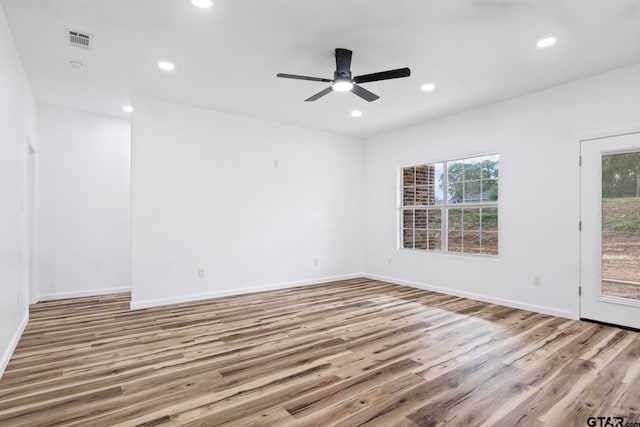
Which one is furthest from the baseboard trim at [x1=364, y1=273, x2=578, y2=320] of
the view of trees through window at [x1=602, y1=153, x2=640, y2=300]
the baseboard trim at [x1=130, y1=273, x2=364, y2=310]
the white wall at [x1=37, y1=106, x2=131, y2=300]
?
the white wall at [x1=37, y1=106, x2=131, y2=300]

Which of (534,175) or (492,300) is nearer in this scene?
(534,175)

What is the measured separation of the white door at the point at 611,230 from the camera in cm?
346

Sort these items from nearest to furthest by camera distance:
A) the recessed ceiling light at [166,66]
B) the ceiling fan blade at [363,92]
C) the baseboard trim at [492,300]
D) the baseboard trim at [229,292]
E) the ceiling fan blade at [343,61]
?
the ceiling fan blade at [343,61] → the ceiling fan blade at [363,92] → the recessed ceiling light at [166,66] → the baseboard trim at [492,300] → the baseboard trim at [229,292]

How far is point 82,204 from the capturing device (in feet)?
16.6

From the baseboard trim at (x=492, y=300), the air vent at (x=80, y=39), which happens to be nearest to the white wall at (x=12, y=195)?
the air vent at (x=80, y=39)

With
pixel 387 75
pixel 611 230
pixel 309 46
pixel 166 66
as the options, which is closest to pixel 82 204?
pixel 166 66

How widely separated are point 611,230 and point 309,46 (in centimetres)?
374

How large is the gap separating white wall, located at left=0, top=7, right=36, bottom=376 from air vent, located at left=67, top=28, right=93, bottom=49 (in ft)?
1.39

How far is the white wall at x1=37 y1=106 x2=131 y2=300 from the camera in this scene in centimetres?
483

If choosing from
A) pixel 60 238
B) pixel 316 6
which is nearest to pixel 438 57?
pixel 316 6

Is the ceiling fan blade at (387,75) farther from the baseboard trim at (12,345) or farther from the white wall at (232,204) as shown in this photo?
the baseboard trim at (12,345)

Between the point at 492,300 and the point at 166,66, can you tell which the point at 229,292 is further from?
the point at 492,300

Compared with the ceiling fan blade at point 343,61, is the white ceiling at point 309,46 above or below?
above

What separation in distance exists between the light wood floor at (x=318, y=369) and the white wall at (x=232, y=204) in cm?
83
